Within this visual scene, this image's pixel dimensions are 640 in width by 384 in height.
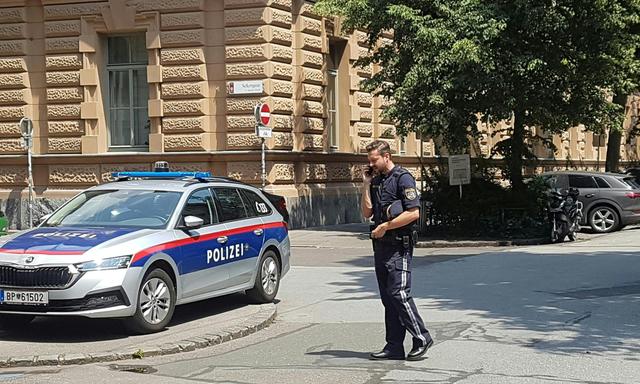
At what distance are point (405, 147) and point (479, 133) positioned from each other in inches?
407

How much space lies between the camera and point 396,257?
791 cm

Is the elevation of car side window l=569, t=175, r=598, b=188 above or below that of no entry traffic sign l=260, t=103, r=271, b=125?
below

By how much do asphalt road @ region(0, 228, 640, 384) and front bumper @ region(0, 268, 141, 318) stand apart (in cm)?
79

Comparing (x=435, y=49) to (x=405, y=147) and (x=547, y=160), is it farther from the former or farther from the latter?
(x=547, y=160)

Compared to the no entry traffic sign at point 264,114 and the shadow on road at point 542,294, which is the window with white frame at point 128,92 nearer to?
the no entry traffic sign at point 264,114

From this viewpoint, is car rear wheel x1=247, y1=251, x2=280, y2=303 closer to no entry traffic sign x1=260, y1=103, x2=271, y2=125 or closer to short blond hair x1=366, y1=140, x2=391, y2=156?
short blond hair x1=366, y1=140, x2=391, y2=156

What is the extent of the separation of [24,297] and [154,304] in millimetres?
1289

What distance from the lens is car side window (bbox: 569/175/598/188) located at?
23.4 meters

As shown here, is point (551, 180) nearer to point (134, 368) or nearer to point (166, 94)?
point (166, 94)

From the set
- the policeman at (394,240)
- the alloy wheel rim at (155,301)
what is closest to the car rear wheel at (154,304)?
the alloy wheel rim at (155,301)

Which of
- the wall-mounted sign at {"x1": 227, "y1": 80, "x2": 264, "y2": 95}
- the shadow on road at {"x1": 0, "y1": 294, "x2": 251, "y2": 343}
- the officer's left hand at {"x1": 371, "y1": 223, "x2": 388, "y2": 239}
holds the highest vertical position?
the wall-mounted sign at {"x1": 227, "y1": 80, "x2": 264, "y2": 95}

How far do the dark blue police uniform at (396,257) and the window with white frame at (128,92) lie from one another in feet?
57.7

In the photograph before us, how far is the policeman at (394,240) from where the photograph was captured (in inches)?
309

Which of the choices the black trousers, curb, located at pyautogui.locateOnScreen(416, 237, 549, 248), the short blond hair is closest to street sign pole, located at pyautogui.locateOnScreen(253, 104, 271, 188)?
curb, located at pyautogui.locateOnScreen(416, 237, 549, 248)
